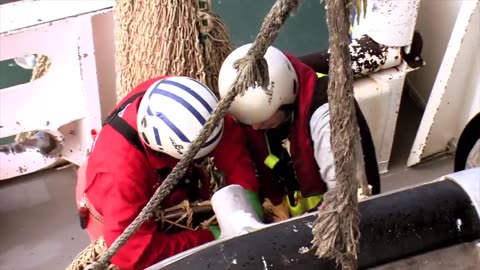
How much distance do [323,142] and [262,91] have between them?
0.77 feet

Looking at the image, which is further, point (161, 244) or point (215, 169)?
point (215, 169)

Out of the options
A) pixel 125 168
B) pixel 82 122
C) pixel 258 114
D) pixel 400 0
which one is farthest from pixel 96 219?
pixel 400 0

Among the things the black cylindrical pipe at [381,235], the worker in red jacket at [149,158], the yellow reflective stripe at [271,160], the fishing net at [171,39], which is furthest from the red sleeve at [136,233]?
the black cylindrical pipe at [381,235]

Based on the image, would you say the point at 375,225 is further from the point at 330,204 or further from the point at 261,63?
the point at 261,63

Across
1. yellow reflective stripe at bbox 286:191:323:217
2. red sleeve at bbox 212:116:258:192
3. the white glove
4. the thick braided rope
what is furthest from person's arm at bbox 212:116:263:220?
the thick braided rope

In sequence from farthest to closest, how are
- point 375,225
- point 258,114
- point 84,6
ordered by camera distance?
point 84,6
point 258,114
point 375,225

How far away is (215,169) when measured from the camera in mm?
2410

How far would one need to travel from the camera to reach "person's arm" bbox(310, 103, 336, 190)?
2.13m

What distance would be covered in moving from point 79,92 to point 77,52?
0.18 meters

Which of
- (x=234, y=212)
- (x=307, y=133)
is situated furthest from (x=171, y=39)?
(x=234, y=212)

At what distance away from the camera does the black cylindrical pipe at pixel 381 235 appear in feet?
4.68

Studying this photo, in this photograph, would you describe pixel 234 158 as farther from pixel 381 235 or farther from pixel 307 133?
pixel 381 235

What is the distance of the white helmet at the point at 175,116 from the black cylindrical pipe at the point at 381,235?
587 mm

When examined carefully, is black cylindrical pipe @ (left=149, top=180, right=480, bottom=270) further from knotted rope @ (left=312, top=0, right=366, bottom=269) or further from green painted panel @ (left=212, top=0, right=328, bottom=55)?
green painted panel @ (left=212, top=0, right=328, bottom=55)
